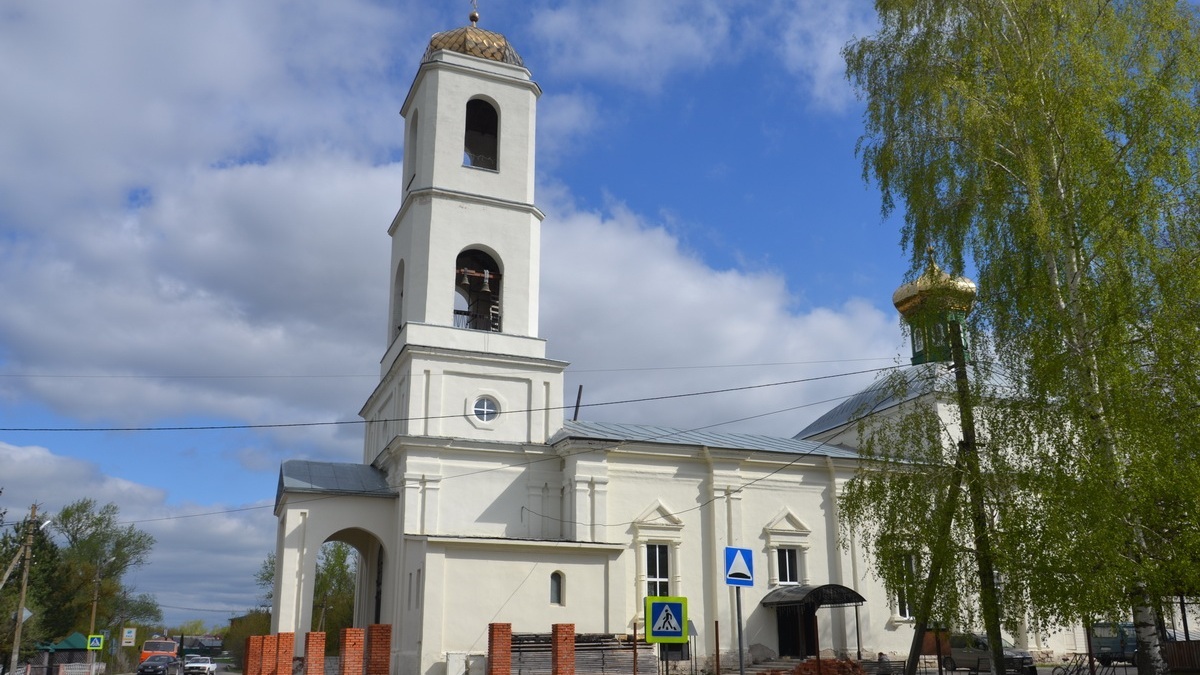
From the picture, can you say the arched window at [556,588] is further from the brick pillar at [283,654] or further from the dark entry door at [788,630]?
the dark entry door at [788,630]

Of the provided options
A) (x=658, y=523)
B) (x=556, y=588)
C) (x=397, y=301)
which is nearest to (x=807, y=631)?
(x=658, y=523)

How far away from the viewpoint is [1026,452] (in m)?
13.7

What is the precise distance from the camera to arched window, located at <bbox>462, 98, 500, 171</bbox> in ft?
93.9

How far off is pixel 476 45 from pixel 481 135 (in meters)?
2.50

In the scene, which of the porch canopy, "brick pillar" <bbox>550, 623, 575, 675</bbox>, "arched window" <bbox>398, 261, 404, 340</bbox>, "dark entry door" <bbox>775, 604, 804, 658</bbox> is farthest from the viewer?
"arched window" <bbox>398, 261, 404, 340</bbox>

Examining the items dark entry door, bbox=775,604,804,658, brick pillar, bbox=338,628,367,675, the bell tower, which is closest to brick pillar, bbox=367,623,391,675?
brick pillar, bbox=338,628,367,675

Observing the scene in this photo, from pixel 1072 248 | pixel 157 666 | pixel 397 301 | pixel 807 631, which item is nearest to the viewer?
pixel 1072 248

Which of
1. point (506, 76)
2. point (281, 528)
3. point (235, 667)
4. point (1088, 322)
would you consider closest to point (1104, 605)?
point (1088, 322)

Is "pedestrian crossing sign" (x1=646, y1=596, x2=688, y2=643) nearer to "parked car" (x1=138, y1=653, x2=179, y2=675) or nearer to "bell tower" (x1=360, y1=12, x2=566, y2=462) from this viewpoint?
"bell tower" (x1=360, y1=12, x2=566, y2=462)

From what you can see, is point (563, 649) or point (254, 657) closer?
point (563, 649)

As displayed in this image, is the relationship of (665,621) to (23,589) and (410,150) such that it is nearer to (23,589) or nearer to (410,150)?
(410,150)

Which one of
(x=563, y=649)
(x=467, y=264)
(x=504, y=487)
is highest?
(x=467, y=264)

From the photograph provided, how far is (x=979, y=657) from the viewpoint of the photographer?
25.4 m

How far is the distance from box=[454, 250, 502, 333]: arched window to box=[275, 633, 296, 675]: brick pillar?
8940 millimetres
